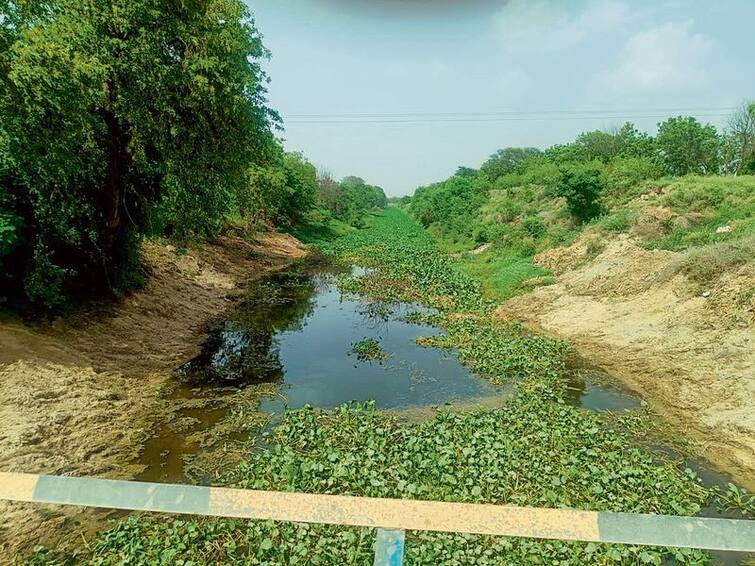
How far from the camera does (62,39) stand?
33.2 ft

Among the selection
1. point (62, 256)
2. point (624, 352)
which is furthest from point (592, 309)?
point (62, 256)

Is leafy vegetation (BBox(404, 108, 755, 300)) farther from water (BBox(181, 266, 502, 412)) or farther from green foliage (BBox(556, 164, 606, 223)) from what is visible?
water (BBox(181, 266, 502, 412))

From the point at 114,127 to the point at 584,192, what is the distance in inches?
856

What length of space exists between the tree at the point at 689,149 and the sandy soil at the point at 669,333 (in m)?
17.0

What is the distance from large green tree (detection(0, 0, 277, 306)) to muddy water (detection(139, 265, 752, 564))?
401cm

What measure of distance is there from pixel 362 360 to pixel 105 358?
21.1ft

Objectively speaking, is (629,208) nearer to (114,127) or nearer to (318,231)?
(114,127)

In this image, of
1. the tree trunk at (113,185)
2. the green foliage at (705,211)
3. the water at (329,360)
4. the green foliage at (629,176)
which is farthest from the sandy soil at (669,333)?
the tree trunk at (113,185)

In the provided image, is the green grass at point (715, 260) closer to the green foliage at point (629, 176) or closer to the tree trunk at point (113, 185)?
the green foliage at point (629, 176)

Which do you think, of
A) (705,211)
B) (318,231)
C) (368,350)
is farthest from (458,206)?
(368,350)

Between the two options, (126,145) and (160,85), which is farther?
(126,145)

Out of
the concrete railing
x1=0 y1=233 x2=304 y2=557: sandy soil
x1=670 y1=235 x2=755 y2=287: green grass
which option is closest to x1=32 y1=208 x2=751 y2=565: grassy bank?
x1=0 y1=233 x2=304 y2=557: sandy soil

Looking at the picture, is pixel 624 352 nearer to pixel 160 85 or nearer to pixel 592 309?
pixel 592 309

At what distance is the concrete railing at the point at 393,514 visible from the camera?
79.2 inches
